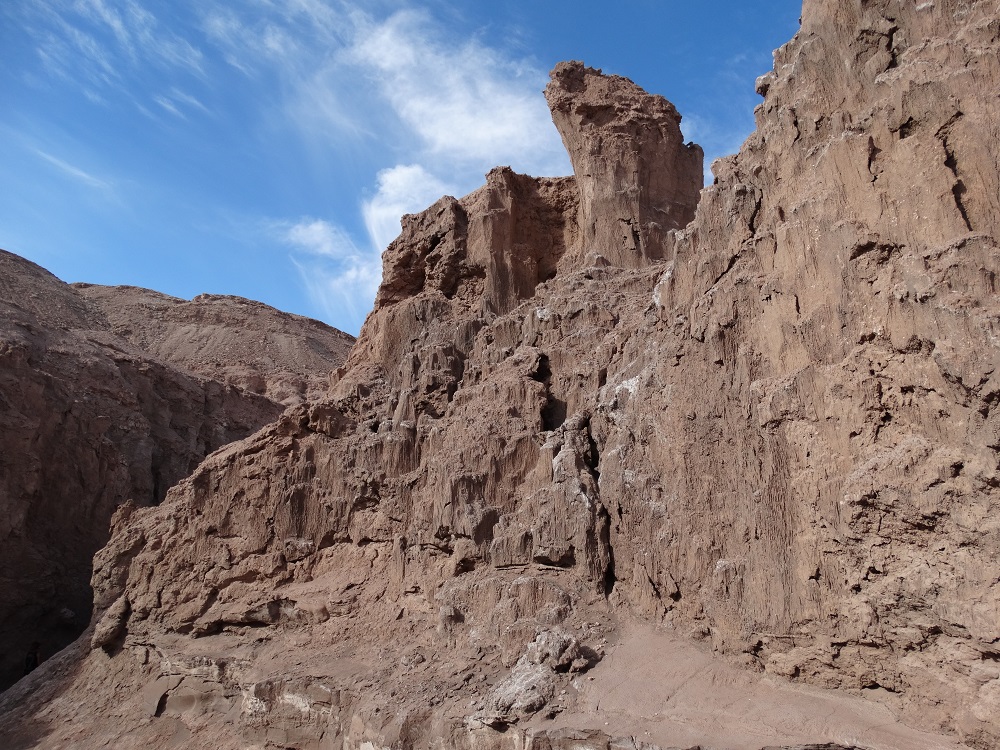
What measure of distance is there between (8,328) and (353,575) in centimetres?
2363

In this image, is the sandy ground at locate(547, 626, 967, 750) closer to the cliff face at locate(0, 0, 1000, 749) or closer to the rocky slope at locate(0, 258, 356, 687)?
the cliff face at locate(0, 0, 1000, 749)

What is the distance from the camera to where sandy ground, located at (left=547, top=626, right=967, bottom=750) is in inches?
395

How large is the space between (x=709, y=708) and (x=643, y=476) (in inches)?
175

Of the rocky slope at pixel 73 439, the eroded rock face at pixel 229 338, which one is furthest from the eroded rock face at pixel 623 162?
the eroded rock face at pixel 229 338

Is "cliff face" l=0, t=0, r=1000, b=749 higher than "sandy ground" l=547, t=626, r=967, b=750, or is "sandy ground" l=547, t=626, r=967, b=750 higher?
"cliff face" l=0, t=0, r=1000, b=749

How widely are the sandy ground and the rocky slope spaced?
20.9 m

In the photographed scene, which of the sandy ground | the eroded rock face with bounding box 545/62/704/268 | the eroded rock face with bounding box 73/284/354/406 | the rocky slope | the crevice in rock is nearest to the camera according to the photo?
the sandy ground

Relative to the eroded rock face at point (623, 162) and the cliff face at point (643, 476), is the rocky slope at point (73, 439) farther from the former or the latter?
the eroded rock face at point (623, 162)

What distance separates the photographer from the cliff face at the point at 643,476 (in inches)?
409

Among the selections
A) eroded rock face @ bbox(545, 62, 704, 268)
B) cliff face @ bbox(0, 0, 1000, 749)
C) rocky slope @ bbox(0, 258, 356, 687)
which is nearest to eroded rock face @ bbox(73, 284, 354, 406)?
rocky slope @ bbox(0, 258, 356, 687)

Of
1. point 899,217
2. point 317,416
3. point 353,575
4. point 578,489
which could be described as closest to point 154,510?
point 317,416

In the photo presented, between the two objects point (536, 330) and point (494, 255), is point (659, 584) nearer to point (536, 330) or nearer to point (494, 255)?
point (536, 330)

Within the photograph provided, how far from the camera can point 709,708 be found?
11352 mm

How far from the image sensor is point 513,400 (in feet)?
59.3
